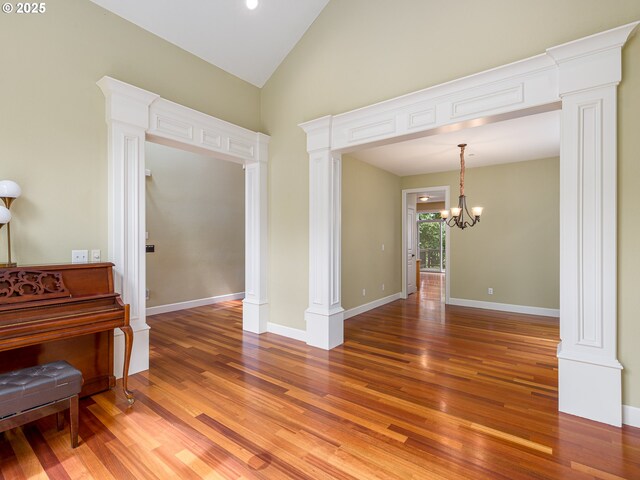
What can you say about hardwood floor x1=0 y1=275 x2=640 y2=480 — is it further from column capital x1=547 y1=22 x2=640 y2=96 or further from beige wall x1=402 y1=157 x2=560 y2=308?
column capital x1=547 y1=22 x2=640 y2=96

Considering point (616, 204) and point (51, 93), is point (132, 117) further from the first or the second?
point (616, 204)

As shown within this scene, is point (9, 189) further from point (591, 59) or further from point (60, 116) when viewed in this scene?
point (591, 59)

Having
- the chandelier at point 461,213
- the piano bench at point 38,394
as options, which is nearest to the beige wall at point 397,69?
the chandelier at point 461,213

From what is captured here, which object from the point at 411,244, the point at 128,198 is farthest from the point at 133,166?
the point at 411,244

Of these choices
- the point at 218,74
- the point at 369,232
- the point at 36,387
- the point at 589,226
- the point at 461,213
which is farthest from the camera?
the point at 369,232

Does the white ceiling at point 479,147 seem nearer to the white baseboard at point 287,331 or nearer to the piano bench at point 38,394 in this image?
the white baseboard at point 287,331

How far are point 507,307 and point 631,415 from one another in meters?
3.85

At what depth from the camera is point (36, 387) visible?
186 cm

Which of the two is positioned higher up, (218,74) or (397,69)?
(218,74)

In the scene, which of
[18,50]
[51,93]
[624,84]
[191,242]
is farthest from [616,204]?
[191,242]

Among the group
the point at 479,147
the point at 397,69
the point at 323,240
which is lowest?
the point at 323,240

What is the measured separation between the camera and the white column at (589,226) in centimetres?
222

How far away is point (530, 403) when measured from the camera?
2531 millimetres

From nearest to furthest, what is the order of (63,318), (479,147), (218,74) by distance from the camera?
1. (63,318)
2. (218,74)
3. (479,147)
